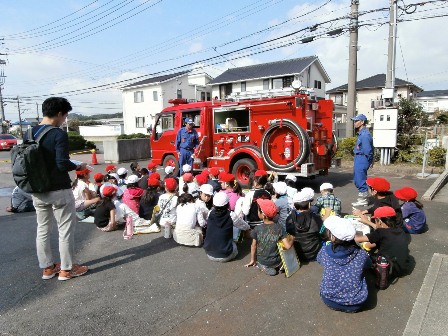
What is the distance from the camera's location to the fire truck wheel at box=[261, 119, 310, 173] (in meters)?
7.37

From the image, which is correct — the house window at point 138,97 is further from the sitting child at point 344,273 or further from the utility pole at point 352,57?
the sitting child at point 344,273

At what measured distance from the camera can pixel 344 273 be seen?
2883 millimetres

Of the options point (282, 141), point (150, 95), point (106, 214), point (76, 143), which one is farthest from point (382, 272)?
point (150, 95)

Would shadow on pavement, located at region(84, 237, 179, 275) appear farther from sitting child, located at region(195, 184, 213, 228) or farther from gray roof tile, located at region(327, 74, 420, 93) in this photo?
gray roof tile, located at region(327, 74, 420, 93)

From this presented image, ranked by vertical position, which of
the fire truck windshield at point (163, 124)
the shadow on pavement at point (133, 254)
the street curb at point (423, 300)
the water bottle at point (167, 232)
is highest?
the fire truck windshield at point (163, 124)

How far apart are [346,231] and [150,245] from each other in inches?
113

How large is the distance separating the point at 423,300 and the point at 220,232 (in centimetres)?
218

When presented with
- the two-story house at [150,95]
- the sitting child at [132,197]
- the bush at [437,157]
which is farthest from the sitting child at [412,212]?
the two-story house at [150,95]

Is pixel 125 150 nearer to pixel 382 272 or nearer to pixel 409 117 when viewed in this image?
pixel 409 117

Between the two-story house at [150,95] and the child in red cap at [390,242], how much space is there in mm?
30530

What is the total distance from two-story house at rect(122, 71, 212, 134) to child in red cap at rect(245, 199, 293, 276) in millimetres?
30133

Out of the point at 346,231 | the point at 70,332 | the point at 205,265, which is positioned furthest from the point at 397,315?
the point at 70,332

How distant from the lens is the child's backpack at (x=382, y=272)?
10.7 ft

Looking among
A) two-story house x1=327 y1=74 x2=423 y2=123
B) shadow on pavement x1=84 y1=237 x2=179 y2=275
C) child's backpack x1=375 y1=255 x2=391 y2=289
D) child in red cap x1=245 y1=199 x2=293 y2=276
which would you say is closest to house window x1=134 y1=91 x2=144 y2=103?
two-story house x1=327 y1=74 x2=423 y2=123
